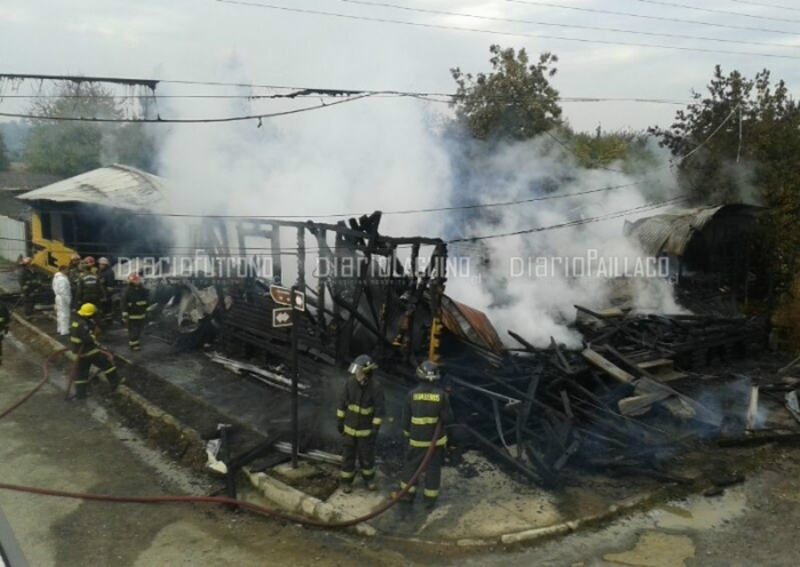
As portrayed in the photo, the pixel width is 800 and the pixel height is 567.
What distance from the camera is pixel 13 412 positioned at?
9.55 meters

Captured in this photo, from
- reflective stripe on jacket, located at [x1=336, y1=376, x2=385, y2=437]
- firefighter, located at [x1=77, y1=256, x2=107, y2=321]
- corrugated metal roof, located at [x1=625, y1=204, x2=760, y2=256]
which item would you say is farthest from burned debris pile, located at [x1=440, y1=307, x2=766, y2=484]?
firefighter, located at [x1=77, y1=256, x2=107, y2=321]

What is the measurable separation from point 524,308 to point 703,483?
5.81 metres

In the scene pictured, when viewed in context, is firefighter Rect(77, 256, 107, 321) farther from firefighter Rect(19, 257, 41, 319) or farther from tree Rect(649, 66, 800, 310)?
tree Rect(649, 66, 800, 310)

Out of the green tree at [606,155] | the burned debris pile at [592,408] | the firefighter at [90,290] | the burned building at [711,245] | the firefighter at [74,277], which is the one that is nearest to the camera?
the burned debris pile at [592,408]

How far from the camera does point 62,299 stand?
13.5 m

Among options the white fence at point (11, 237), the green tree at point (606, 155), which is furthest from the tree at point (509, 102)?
the white fence at point (11, 237)

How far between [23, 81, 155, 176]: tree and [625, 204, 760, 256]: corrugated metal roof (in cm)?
2244

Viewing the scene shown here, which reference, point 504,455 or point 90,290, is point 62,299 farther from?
point 504,455

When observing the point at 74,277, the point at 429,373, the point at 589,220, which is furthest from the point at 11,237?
the point at 429,373

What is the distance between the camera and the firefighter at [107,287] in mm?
14602

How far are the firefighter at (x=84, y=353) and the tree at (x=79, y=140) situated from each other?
20984 millimetres

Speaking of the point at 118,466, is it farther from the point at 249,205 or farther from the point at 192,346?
the point at 249,205

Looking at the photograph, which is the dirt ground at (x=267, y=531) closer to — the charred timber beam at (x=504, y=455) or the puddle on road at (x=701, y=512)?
the puddle on road at (x=701, y=512)

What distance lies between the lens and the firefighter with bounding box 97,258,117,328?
14.6m
